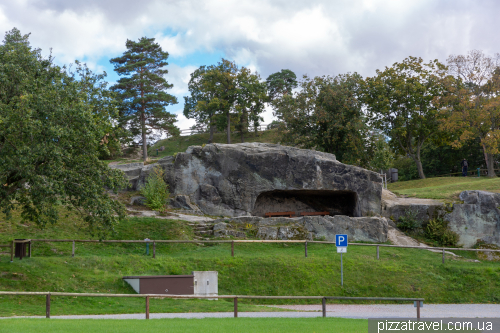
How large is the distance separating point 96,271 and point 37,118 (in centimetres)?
673

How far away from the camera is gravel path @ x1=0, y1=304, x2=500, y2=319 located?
522 inches

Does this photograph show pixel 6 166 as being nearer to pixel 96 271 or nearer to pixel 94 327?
pixel 96 271

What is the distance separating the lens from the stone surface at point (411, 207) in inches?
1107

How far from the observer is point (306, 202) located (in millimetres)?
33375

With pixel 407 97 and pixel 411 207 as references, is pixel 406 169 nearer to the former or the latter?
pixel 407 97

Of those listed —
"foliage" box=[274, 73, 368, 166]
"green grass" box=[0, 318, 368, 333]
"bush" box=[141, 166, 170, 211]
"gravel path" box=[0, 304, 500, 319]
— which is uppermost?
"foliage" box=[274, 73, 368, 166]

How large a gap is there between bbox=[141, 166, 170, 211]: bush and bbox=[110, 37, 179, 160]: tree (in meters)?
19.5

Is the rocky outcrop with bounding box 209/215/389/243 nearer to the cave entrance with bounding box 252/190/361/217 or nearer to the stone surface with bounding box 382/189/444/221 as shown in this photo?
the stone surface with bounding box 382/189/444/221

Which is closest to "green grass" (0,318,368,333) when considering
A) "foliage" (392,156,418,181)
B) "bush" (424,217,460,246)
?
"bush" (424,217,460,246)

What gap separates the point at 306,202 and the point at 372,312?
59.6 feet

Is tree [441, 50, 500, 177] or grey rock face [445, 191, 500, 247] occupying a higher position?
tree [441, 50, 500, 177]

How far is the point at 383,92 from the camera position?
44219 millimetres

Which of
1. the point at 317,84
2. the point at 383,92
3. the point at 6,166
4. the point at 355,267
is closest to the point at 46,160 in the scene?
the point at 6,166

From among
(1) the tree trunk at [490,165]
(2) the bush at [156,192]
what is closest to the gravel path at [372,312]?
(2) the bush at [156,192]
